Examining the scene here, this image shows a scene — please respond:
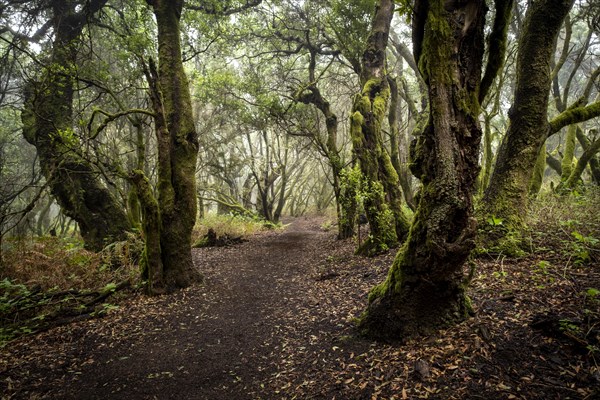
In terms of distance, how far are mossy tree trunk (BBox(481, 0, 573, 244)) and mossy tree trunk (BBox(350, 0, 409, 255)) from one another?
97.2 inches

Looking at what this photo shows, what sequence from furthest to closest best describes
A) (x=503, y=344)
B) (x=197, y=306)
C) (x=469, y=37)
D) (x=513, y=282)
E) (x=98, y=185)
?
(x=98, y=185) → (x=197, y=306) → (x=513, y=282) → (x=469, y=37) → (x=503, y=344)

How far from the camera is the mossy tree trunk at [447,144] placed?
258 centimetres

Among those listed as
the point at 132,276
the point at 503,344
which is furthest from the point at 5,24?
the point at 503,344

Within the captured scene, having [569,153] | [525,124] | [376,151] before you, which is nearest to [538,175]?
[569,153]

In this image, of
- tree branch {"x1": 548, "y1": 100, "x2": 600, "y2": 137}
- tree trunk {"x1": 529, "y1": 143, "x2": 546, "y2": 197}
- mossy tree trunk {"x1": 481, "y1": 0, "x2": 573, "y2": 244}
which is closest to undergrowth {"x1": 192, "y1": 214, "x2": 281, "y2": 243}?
mossy tree trunk {"x1": 481, "y1": 0, "x2": 573, "y2": 244}

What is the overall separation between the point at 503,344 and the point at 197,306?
431 cm

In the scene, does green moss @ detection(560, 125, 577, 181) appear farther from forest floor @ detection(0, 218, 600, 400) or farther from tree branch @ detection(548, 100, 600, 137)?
forest floor @ detection(0, 218, 600, 400)

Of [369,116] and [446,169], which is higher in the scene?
[369,116]

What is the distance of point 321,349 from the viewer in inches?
128

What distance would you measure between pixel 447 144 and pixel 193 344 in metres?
3.75

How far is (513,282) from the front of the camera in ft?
11.0

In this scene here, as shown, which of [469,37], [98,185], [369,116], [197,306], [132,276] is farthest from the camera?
[98,185]

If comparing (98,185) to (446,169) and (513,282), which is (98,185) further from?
(513,282)

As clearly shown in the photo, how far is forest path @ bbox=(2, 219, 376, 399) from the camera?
2.96 meters
